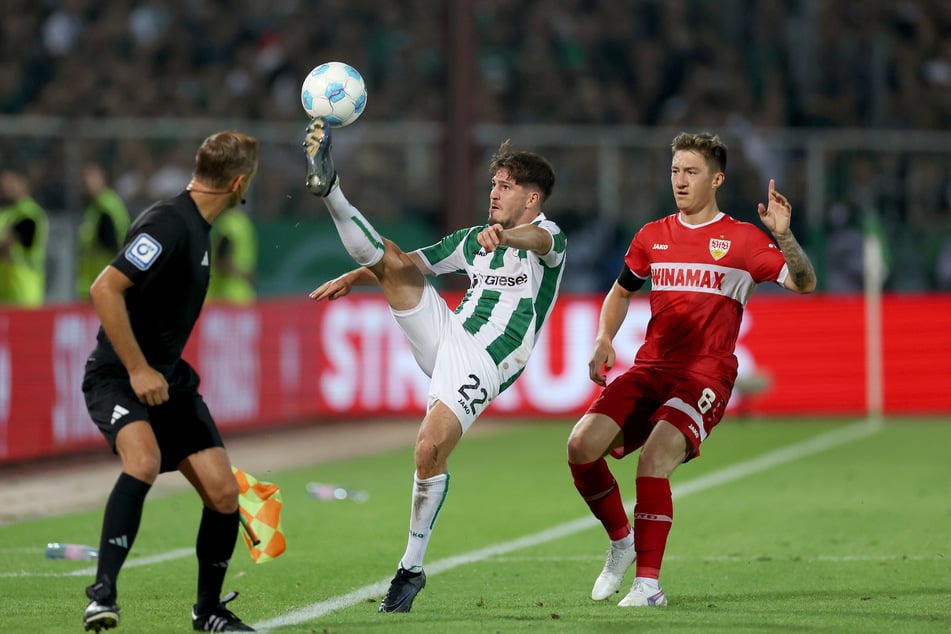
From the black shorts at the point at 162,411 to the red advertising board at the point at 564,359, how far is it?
932cm

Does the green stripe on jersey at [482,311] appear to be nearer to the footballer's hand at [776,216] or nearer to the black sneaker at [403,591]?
the black sneaker at [403,591]

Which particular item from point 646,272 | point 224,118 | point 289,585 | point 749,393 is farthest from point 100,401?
point 224,118

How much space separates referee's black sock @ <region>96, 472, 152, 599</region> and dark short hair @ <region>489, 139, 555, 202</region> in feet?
7.79

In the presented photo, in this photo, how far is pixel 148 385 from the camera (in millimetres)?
6062

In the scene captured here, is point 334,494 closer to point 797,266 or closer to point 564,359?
point 797,266

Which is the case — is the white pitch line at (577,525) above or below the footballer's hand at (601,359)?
below

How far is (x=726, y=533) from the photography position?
31.9 feet

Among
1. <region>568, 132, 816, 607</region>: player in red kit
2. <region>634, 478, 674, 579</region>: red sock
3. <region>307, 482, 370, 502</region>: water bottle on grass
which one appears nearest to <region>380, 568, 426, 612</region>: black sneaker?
<region>568, 132, 816, 607</region>: player in red kit

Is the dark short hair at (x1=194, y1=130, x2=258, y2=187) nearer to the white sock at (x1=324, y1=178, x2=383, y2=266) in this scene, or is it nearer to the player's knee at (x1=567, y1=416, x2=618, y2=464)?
the white sock at (x1=324, y1=178, x2=383, y2=266)

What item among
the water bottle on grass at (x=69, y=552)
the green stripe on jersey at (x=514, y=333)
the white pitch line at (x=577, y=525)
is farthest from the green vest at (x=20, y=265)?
the green stripe on jersey at (x=514, y=333)

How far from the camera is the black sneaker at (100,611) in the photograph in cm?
589

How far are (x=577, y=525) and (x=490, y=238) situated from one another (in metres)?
4.00

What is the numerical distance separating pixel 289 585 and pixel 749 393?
1043cm

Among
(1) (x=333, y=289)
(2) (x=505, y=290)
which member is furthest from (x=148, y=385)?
(2) (x=505, y=290)
